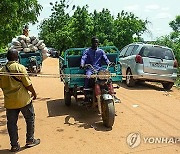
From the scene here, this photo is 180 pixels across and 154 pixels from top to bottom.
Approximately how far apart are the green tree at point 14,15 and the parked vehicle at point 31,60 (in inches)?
223

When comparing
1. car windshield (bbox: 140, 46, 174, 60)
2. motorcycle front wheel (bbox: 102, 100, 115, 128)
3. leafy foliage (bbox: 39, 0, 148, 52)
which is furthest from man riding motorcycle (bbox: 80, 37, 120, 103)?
leafy foliage (bbox: 39, 0, 148, 52)

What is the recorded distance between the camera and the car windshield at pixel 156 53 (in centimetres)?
1145

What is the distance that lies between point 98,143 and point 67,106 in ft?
10.5

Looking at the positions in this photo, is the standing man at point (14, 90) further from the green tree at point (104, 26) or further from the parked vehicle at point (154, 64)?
the green tree at point (104, 26)

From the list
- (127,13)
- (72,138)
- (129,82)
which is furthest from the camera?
(127,13)

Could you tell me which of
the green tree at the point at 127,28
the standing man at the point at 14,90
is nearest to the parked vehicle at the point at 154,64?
the standing man at the point at 14,90

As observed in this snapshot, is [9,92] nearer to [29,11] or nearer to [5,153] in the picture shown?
[5,153]

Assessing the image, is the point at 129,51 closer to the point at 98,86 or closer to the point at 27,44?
the point at 27,44

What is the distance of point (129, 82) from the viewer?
1195 centimetres

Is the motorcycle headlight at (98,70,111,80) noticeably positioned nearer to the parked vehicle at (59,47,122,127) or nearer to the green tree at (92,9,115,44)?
the parked vehicle at (59,47,122,127)

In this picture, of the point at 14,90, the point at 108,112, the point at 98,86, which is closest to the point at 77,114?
the point at 98,86

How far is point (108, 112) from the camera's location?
6387mm

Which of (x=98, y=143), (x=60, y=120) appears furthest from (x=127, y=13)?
(x=98, y=143)

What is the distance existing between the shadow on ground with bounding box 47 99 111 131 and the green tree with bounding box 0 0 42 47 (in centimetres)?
267
